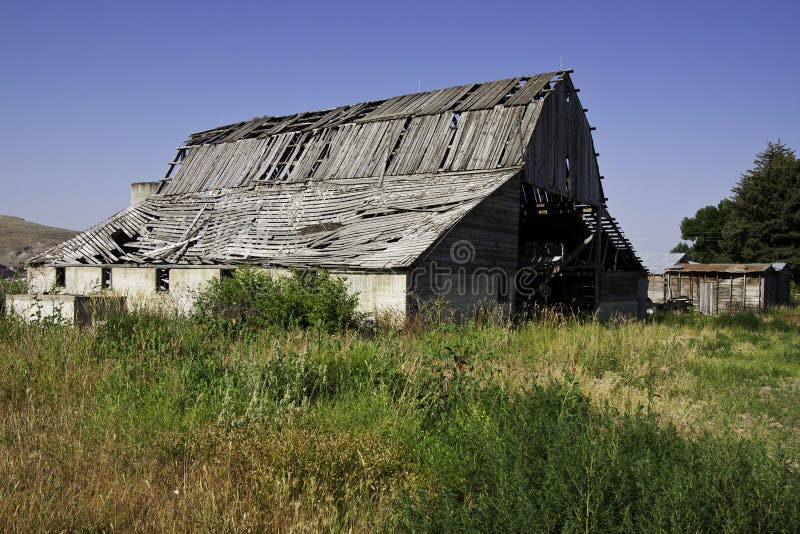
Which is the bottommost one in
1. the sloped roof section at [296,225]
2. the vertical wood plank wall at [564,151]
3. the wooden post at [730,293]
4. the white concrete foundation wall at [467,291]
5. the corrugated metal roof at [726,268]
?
the wooden post at [730,293]

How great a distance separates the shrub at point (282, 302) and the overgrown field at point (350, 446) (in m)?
3.74

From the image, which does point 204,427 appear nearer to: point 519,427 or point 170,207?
point 519,427

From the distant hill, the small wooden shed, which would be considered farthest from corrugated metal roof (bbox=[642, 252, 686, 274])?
the distant hill

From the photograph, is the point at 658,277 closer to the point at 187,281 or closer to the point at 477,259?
the point at 477,259

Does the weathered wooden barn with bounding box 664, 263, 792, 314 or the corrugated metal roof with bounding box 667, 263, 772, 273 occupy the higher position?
the corrugated metal roof with bounding box 667, 263, 772, 273

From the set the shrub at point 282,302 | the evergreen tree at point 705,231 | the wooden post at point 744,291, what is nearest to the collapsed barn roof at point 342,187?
the shrub at point 282,302

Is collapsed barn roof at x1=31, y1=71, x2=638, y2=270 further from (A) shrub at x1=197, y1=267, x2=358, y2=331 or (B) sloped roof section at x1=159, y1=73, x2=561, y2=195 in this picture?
(A) shrub at x1=197, y1=267, x2=358, y2=331

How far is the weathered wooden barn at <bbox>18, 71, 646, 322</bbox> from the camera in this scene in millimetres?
16016

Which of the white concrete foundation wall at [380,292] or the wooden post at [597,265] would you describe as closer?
the white concrete foundation wall at [380,292]

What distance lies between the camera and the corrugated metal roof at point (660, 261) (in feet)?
112

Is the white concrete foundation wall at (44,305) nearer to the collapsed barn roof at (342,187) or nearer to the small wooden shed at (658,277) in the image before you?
the collapsed barn roof at (342,187)

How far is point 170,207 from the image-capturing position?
82.5 ft

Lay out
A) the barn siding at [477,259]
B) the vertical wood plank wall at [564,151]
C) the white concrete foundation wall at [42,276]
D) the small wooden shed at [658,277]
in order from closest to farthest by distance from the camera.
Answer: the barn siding at [477,259] → the vertical wood plank wall at [564,151] → the white concrete foundation wall at [42,276] → the small wooden shed at [658,277]

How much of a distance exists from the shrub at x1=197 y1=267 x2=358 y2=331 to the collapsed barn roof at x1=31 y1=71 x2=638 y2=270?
1561 mm
